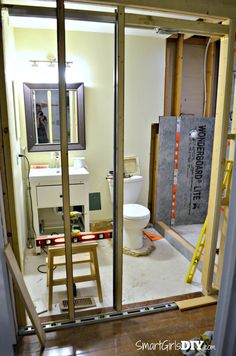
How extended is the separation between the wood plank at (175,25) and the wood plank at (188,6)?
0.06 m

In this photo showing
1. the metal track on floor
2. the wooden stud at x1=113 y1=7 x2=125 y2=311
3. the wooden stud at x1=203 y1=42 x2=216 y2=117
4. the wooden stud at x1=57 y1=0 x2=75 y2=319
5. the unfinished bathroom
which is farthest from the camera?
the wooden stud at x1=203 y1=42 x2=216 y2=117

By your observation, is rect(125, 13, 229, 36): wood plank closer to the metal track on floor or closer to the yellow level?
the yellow level

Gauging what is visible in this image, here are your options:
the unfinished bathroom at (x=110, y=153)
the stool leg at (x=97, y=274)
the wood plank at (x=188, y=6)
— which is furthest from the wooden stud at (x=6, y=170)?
the wood plank at (x=188, y=6)

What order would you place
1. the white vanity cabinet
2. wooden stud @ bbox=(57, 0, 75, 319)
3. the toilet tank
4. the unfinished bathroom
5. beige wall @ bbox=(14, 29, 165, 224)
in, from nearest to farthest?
1. wooden stud @ bbox=(57, 0, 75, 319)
2. the unfinished bathroom
3. the white vanity cabinet
4. beige wall @ bbox=(14, 29, 165, 224)
5. the toilet tank

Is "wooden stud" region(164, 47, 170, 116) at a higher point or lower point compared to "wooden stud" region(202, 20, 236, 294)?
higher

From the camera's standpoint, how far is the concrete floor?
→ 2.25m

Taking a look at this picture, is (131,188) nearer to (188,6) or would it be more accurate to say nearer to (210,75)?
(210,75)

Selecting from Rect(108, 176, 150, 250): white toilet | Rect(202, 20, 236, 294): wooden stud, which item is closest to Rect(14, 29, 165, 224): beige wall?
Rect(108, 176, 150, 250): white toilet

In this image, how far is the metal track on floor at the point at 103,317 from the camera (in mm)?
1876

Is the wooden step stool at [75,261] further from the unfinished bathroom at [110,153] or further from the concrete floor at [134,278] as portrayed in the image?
the concrete floor at [134,278]

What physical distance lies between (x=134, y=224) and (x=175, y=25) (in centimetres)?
187

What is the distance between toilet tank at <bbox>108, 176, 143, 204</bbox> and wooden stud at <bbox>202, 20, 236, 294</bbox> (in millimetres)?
1328

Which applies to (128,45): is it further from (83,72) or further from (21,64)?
(21,64)

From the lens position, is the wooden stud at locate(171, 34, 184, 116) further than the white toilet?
Yes
